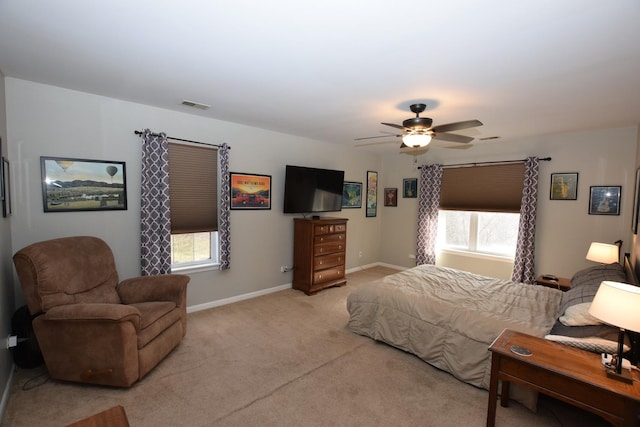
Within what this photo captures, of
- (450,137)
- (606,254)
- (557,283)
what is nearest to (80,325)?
(450,137)

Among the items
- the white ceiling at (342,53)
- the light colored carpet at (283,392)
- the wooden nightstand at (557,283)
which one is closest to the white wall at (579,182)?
the wooden nightstand at (557,283)

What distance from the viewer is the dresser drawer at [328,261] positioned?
4867 millimetres

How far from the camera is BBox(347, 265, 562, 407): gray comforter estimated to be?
2561mm

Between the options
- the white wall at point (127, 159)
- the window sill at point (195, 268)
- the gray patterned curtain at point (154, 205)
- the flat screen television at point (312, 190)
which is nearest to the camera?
the white wall at point (127, 159)

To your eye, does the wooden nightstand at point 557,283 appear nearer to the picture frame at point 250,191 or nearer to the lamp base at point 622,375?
the lamp base at point 622,375

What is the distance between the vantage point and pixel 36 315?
240cm

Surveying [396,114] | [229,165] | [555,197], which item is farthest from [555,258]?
[229,165]

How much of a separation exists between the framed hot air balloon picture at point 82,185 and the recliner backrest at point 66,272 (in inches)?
17.4

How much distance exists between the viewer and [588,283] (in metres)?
2.77

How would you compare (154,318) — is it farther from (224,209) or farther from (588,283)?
(588,283)

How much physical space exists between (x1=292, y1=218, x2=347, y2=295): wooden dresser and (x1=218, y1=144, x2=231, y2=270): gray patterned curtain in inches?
48.6

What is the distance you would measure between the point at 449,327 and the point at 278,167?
3.32 metres

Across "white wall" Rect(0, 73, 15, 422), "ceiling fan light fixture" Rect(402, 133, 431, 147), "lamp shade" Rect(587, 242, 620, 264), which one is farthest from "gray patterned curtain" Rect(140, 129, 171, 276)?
"lamp shade" Rect(587, 242, 620, 264)

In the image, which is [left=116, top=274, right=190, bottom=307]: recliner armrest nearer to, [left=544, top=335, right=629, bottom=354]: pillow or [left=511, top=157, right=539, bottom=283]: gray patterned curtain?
[left=544, top=335, right=629, bottom=354]: pillow
